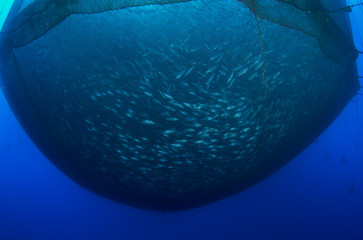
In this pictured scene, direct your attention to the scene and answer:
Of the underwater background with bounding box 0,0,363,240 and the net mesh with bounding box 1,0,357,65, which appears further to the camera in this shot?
the underwater background with bounding box 0,0,363,240

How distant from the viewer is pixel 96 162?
170 centimetres

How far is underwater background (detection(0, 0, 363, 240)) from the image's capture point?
2.46 m

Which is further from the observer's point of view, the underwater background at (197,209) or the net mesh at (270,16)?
the underwater background at (197,209)

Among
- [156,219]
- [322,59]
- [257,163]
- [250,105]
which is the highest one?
[322,59]

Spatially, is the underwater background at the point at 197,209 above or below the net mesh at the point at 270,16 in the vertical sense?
below

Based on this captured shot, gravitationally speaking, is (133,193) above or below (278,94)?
below

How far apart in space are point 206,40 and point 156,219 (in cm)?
183

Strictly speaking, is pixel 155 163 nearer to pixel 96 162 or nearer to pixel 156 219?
pixel 96 162

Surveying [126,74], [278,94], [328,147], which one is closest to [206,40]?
[126,74]

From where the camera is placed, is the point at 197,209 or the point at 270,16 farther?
the point at 197,209

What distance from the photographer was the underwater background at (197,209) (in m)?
2.46

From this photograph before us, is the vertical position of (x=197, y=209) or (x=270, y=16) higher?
(x=270, y=16)

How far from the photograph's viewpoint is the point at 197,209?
8.29 ft

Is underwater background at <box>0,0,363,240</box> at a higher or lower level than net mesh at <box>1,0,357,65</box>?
lower
